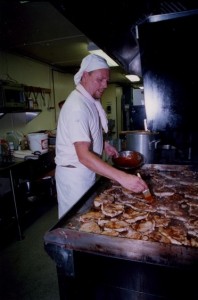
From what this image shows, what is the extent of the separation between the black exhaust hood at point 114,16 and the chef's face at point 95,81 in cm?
29

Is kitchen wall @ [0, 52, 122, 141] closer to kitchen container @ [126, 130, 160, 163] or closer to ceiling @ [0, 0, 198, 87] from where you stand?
ceiling @ [0, 0, 198, 87]

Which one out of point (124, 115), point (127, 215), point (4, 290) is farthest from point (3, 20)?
point (124, 115)

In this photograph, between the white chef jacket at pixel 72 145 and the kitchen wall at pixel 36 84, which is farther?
the kitchen wall at pixel 36 84

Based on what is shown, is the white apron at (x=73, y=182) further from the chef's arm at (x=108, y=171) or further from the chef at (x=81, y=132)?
the chef's arm at (x=108, y=171)

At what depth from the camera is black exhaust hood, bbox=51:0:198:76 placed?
3.54 ft

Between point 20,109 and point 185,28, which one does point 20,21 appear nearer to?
point 20,109

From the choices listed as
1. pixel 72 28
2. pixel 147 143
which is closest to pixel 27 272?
pixel 147 143

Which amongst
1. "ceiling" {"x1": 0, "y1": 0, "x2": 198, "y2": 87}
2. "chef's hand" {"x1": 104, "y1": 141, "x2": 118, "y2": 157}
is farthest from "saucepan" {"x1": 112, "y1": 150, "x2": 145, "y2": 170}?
"ceiling" {"x1": 0, "y1": 0, "x2": 198, "y2": 87}

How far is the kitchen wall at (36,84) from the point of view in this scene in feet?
14.2

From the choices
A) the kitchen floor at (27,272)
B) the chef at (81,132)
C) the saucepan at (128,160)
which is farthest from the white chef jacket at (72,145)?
the kitchen floor at (27,272)

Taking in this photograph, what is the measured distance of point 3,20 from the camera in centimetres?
286

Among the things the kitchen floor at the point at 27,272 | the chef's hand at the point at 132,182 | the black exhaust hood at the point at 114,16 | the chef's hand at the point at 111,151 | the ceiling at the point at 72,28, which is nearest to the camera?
the black exhaust hood at the point at 114,16

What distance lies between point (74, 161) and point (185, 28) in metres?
1.31

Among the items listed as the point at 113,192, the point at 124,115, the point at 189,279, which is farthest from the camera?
the point at 124,115
